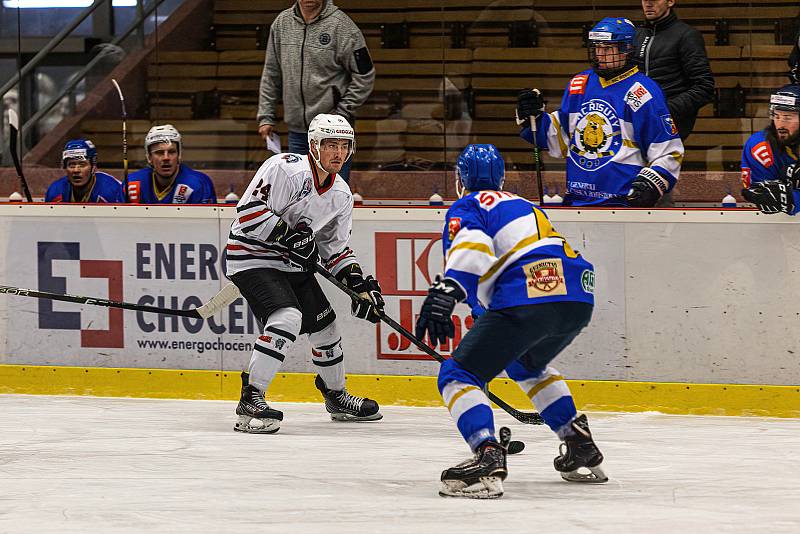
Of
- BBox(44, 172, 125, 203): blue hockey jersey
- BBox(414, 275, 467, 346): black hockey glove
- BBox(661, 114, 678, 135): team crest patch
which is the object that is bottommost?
BBox(414, 275, 467, 346): black hockey glove

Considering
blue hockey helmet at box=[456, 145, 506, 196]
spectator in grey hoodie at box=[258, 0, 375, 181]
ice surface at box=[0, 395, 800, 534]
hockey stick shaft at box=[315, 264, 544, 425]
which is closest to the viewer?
ice surface at box=[0, 395, 800, 534]

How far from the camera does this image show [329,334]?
19.0 feet

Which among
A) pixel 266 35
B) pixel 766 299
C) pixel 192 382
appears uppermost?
pixel 266 35

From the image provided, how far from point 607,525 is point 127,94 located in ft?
13.9

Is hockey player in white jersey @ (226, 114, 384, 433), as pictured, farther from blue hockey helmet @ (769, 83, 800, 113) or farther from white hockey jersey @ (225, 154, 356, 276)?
blue hockey helmet @ (769, 83, 800, 113)

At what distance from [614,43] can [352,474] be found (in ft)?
7.41

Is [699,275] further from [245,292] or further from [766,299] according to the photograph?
[245,292]

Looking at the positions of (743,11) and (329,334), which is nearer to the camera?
(329,334)

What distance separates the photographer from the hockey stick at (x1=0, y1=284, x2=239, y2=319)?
604cm

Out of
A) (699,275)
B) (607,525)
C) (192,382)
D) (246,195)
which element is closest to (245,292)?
(246,195)

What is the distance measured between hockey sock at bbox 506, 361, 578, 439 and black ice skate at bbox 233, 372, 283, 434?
53.9 inches

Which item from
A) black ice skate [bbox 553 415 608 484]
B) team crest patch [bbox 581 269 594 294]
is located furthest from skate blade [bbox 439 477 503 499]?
team crest patch [bbox 581 269 594 294]

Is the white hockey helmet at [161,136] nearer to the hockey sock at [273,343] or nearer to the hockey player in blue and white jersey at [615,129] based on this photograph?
the hockey sock at [273,343]

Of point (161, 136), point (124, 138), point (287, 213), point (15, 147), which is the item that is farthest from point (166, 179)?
point (287, 213)
